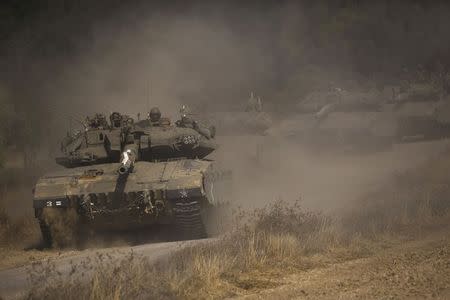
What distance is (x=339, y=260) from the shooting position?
10039mm

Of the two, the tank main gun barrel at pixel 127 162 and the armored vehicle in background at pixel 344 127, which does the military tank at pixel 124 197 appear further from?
the armored vehicle in background at pixel 344 127

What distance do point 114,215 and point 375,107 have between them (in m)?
16.0

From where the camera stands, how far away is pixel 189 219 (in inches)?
521

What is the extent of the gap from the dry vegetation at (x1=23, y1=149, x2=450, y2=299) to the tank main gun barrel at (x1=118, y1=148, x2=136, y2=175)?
91.9 inches

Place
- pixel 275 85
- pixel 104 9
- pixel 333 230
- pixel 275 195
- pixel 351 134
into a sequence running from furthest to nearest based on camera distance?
pixel 275 85, pixel 104 9, pixel 351 134, pixel 275 195, pixel 333 230

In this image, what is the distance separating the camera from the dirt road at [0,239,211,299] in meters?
9.22

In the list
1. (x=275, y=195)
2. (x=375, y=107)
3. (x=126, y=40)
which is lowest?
(x=275, y=195)

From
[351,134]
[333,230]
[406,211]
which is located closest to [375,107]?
[351,134]

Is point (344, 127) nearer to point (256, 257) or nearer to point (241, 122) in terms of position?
point (241, 122)

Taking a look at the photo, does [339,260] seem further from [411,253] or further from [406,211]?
[406,211]

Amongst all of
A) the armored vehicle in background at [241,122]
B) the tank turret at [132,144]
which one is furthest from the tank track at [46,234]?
the armored vehicle in background at [241,122]

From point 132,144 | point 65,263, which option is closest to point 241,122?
point 132,144

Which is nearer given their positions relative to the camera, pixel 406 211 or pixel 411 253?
pixel 411 253

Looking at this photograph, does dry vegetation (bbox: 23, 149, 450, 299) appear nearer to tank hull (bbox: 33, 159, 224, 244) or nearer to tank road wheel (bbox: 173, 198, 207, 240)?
tank road wheel (bbox: 173, 198, 207, 240)
